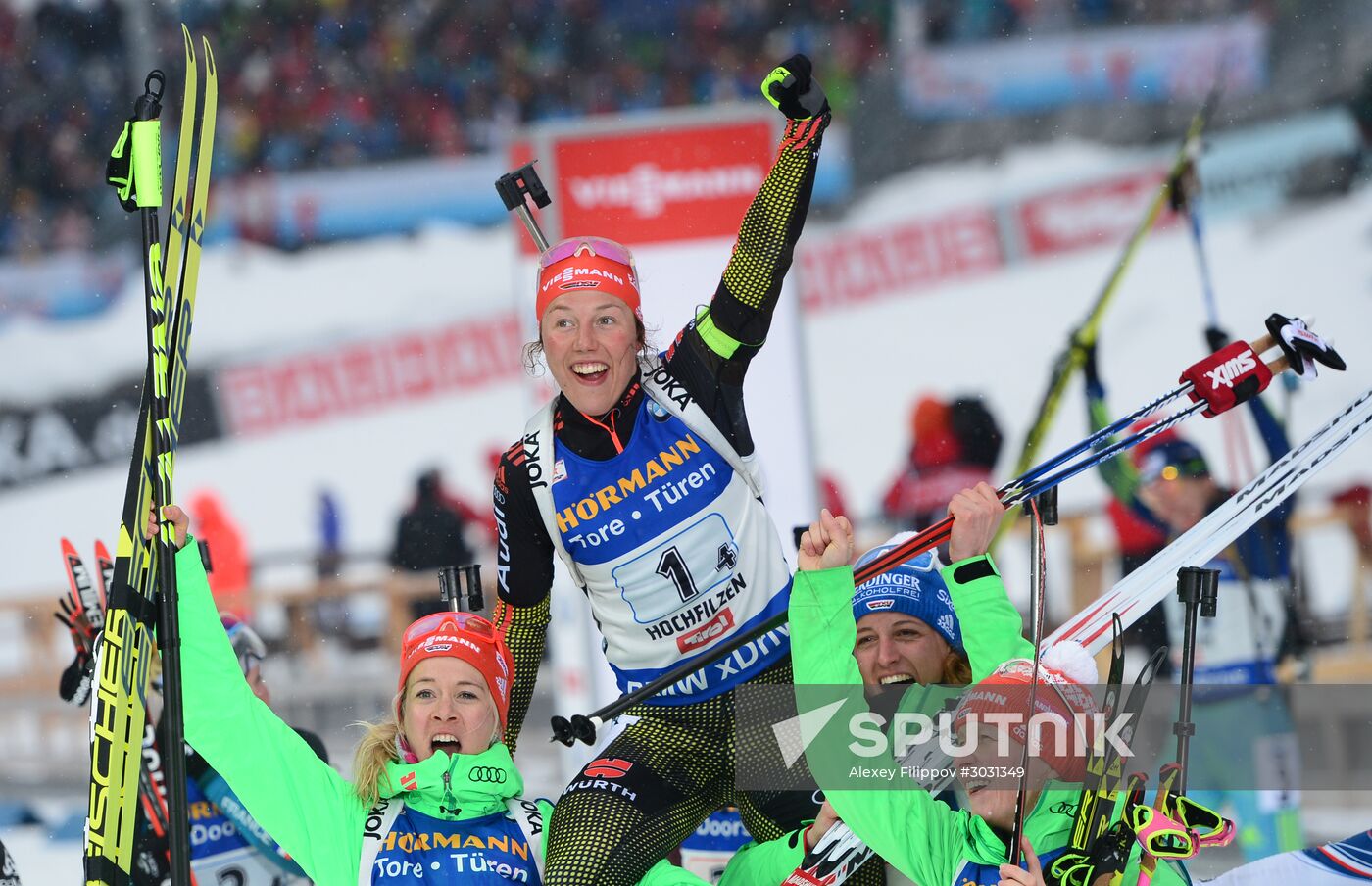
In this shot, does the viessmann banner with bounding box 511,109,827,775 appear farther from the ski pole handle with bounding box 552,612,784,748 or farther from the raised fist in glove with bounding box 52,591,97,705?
the ski pole handle with bounding box 552,612,784,748

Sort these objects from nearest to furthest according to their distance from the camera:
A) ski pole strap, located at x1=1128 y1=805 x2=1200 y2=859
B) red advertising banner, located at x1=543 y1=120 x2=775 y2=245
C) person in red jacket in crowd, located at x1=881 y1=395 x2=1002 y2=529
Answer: ski pole strap, located at x1=1128 y1=805 x2=1200 y2=859 < red advertising banner, located at x1=543 y1=120 x2=775 y2=245 < person in red jacket in crowd, located at x1=881 y1=395 x2=1002 y2=529

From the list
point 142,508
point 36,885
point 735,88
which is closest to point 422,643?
point 142,508

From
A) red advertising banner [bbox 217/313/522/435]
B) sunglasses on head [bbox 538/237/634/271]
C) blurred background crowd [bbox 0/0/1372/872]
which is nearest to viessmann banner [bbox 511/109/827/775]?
sunglasses on head [bbox 538/237/634/271]

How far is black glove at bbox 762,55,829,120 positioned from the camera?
3096mm

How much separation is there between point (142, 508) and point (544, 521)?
0.80 meters

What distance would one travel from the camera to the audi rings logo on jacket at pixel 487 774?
303cm

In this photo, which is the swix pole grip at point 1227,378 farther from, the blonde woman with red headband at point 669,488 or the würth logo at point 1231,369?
the blonde woman with red headband at point 669,488

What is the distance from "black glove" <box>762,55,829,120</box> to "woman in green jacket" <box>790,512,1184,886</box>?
83 centimetres

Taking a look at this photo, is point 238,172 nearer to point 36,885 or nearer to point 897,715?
point 36,885

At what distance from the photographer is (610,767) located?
10.5 ft

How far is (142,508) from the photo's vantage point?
320 cm

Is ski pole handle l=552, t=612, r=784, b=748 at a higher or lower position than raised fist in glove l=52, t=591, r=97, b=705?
lower

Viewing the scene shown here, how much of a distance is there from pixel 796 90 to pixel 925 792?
1.36 m
